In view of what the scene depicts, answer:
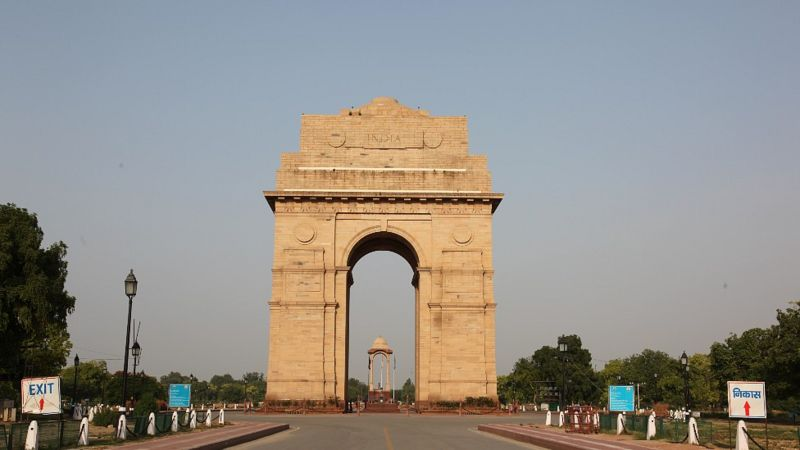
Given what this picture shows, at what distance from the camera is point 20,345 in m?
40.4

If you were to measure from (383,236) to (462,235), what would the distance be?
524 cm

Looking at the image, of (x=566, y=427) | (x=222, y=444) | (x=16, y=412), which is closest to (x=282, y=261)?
(x=16, y=412)

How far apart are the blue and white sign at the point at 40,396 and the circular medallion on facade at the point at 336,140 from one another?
34.0 meters

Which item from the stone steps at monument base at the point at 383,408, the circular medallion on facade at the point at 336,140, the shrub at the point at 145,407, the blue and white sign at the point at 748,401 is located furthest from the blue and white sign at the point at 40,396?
the stone steps at monument base at the point at 383,408

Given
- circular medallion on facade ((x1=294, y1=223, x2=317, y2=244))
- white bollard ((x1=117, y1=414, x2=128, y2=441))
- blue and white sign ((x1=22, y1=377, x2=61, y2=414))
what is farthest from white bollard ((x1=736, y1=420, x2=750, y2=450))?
circular medallion on facade ((x1=294, y1=223, x2=317, y2=244))

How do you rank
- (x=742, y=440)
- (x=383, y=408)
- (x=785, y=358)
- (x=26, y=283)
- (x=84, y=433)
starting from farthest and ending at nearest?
1. (x=383, y=408)
2. (x=785, y=358)
3. (x=26, y=283)
4. (x=84, y=433)
5. (x=742, y=440)

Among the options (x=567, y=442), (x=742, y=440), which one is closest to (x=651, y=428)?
(x=567, y=442)

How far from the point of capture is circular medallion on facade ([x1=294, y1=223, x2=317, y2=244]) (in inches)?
1940

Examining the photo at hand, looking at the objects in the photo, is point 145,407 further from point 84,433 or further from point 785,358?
point 785,358

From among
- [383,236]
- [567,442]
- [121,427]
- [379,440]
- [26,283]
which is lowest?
[379,440]

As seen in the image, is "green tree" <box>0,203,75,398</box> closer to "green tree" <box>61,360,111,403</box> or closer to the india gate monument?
the india gate monument

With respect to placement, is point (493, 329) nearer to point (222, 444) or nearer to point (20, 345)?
point (20, 345)

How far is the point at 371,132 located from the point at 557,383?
218ft

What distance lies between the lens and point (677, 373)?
104688 mm
